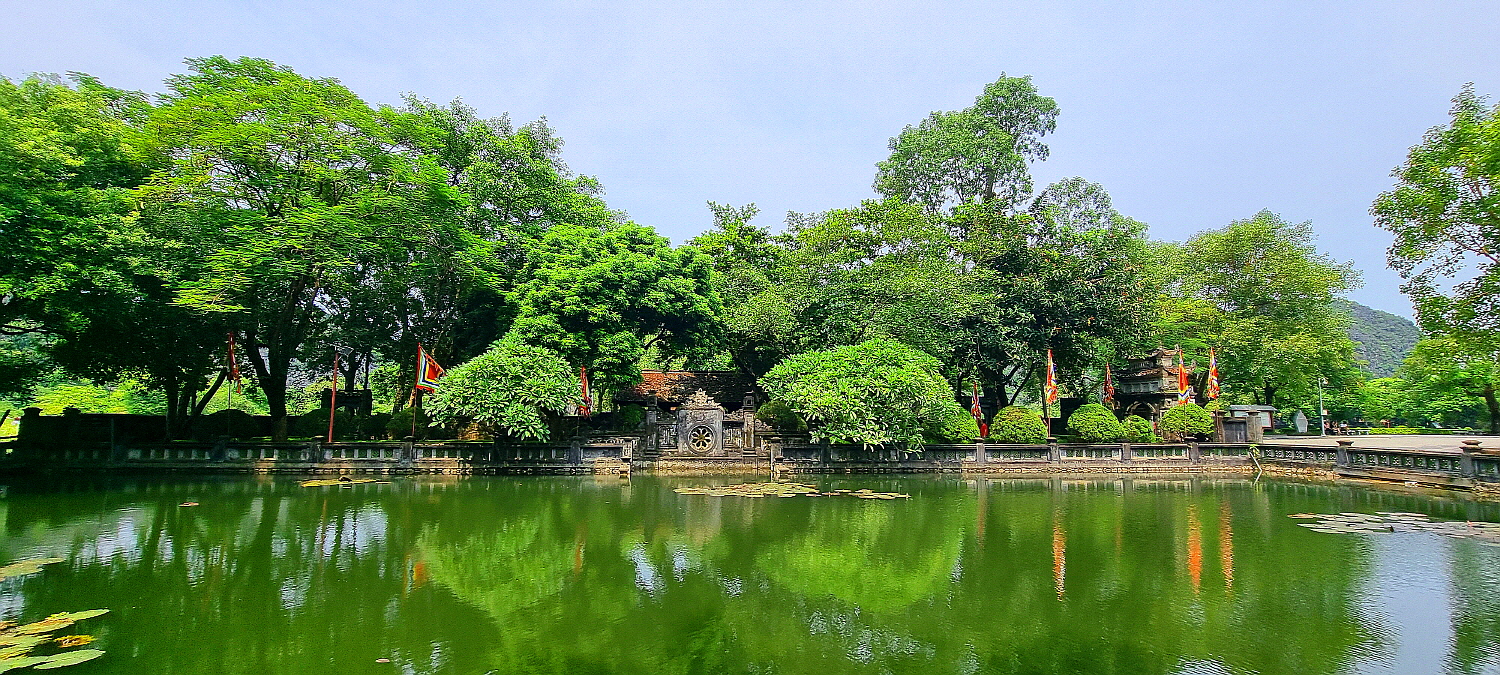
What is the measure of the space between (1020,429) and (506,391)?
15641 millimetres

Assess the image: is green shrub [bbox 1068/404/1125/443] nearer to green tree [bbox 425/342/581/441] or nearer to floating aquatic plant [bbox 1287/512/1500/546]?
floating aquatic plant [bbox 1287/512/1500/546]

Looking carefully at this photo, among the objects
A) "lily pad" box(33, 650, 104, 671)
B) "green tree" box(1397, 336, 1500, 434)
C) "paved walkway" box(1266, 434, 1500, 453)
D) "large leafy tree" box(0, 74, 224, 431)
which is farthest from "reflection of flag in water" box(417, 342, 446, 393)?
"green tree" box(1397, 336, 1500, 434)

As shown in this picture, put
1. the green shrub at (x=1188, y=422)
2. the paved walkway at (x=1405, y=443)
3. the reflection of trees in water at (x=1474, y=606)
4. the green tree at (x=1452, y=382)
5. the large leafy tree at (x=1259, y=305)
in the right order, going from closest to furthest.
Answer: the reflection of trees in water at (x=1474, y=606) → the green tree at (x=1452, y=382) → the green shrub at (x=1188, y=422) → the paved walkway at (x=1405, y=443) → the large leafy tree at (x=1259, y=305)

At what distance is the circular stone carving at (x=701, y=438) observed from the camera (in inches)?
893

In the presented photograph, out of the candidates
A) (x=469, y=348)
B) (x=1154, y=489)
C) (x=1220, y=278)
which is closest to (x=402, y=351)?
(x=469, y=348)

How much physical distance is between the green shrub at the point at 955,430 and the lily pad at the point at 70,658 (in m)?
20.0

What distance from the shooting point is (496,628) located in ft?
21.8

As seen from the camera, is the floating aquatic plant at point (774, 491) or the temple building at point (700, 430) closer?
the floating aquatic plant at point (774, 491)

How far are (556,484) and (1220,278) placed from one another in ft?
97.5

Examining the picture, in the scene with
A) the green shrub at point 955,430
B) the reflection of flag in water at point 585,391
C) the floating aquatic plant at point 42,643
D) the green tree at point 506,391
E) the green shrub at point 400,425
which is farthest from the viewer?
the green shrub at point 400,425

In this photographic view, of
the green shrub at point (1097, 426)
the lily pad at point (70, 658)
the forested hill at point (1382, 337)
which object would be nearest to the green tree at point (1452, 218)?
the green shrub at point (1097, 426)

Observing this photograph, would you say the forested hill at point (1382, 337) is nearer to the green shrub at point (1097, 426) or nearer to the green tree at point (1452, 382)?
the green tree at point (1452, 382)

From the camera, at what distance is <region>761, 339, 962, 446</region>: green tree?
19.8 meters

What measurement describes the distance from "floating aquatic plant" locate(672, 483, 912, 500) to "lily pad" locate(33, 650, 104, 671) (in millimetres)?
11457
